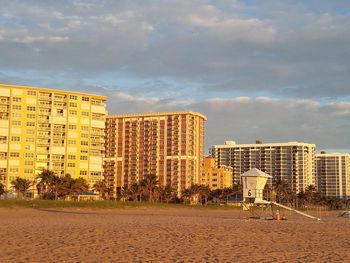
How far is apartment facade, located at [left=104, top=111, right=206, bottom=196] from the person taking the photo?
465 feet

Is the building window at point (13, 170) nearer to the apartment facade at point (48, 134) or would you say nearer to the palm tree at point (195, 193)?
the apartment facade at point (48, 134)

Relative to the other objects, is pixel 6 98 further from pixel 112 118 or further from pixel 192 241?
pixel 192 241

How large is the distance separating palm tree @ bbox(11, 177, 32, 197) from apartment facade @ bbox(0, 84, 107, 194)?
18.9ft

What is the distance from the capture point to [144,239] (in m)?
20.1

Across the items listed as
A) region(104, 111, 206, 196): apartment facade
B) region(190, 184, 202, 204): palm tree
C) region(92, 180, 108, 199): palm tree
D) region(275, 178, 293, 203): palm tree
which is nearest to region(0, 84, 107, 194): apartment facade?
region(92, 180, 108, 199): palm tree

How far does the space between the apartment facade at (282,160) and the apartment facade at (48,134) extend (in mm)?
86641

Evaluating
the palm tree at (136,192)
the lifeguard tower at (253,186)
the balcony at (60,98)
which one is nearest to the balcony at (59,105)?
the balcony at (60,98)

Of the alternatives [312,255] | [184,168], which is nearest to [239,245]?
[312,255]

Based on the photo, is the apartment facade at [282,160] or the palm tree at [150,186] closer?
the palm tree at [150,186]

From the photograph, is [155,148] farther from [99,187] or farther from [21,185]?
[21,185]

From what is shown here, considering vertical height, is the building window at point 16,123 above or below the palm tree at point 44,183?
above

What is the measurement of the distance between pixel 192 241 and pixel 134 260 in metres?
6.26

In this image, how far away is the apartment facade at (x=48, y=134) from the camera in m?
102

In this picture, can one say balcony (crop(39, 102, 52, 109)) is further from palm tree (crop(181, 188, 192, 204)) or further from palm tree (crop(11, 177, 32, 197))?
palm tree (crop(181, 188, 192, 204))
